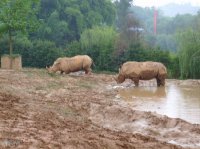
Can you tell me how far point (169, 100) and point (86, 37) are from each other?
22.6 m

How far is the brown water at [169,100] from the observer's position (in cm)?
1470

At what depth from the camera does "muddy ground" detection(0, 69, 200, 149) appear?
8.77 metres

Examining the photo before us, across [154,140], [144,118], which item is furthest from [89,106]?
[154,140]

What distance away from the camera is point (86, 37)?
4022 cm

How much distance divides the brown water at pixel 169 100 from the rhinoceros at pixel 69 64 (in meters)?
5.82

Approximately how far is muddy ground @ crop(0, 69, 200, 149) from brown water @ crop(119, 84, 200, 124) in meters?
0.91

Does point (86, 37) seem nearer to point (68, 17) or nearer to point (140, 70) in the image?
point (68, 17)

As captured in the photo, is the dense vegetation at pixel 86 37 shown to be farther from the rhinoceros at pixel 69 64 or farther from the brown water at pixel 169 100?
the brown water at pixel 169 100

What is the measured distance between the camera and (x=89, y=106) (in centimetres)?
1454

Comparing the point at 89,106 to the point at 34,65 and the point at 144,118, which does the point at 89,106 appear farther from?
the point at 34,65

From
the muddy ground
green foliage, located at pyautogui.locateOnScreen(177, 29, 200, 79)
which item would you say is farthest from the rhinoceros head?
green foliage, located at pyautogui.locateOnScreen(177, 29, 200, 79)

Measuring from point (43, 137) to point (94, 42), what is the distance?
29.9m

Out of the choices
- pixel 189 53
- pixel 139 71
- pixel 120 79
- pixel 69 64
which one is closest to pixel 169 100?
pixel 139 71

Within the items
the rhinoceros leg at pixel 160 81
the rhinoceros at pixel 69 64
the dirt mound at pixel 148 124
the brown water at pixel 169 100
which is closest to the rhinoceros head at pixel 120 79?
the brown water at pixel 169 100
